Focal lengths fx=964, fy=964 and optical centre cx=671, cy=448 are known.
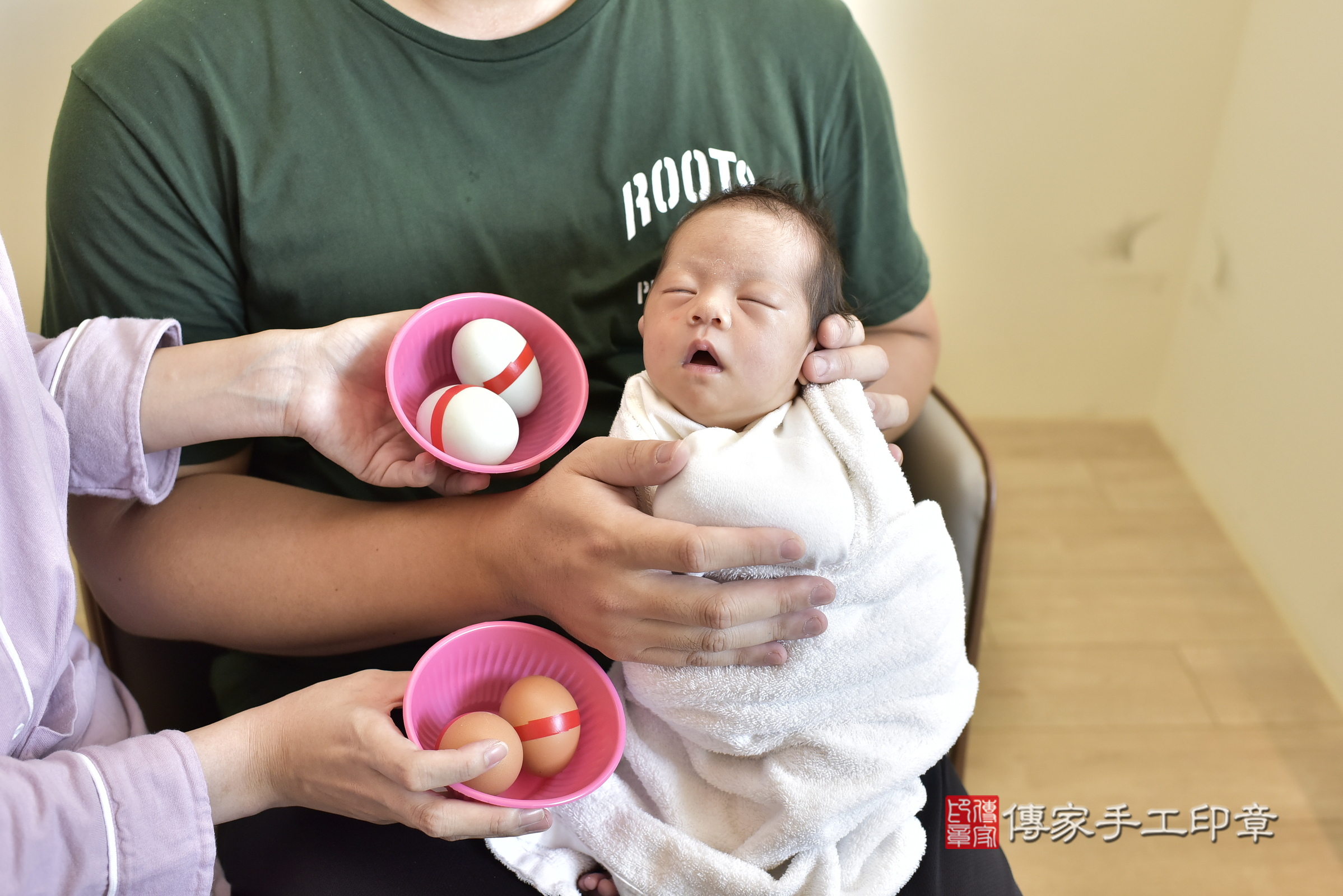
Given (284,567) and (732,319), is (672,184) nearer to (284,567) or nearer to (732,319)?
(732,319)

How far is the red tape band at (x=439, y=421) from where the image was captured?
3.11 ft

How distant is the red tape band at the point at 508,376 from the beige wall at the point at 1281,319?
142 centimetres

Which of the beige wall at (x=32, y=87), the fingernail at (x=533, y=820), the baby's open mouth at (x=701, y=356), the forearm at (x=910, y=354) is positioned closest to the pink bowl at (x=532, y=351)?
the baby's open mouth at (x=701, y=356)

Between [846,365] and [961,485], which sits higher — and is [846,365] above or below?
above

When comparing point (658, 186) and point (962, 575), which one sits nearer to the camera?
point (658, 186)

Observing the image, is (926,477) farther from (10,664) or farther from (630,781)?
(10,664)

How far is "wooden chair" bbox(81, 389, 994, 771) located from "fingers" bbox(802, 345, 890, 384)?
235 mm

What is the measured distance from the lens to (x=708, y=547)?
84cm

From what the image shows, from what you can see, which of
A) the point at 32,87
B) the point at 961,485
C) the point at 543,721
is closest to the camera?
the point at 543,721

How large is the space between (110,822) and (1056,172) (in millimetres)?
1942

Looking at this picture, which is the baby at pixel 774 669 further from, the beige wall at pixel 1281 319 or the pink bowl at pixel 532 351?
the beige wall at pixel 1281 319

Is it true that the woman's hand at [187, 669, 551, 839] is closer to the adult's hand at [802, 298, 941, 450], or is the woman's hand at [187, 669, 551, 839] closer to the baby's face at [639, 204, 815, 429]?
the baby's face at [639, 204, 815, 429]

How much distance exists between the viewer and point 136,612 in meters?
1.04

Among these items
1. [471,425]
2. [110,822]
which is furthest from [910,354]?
[110,822]
